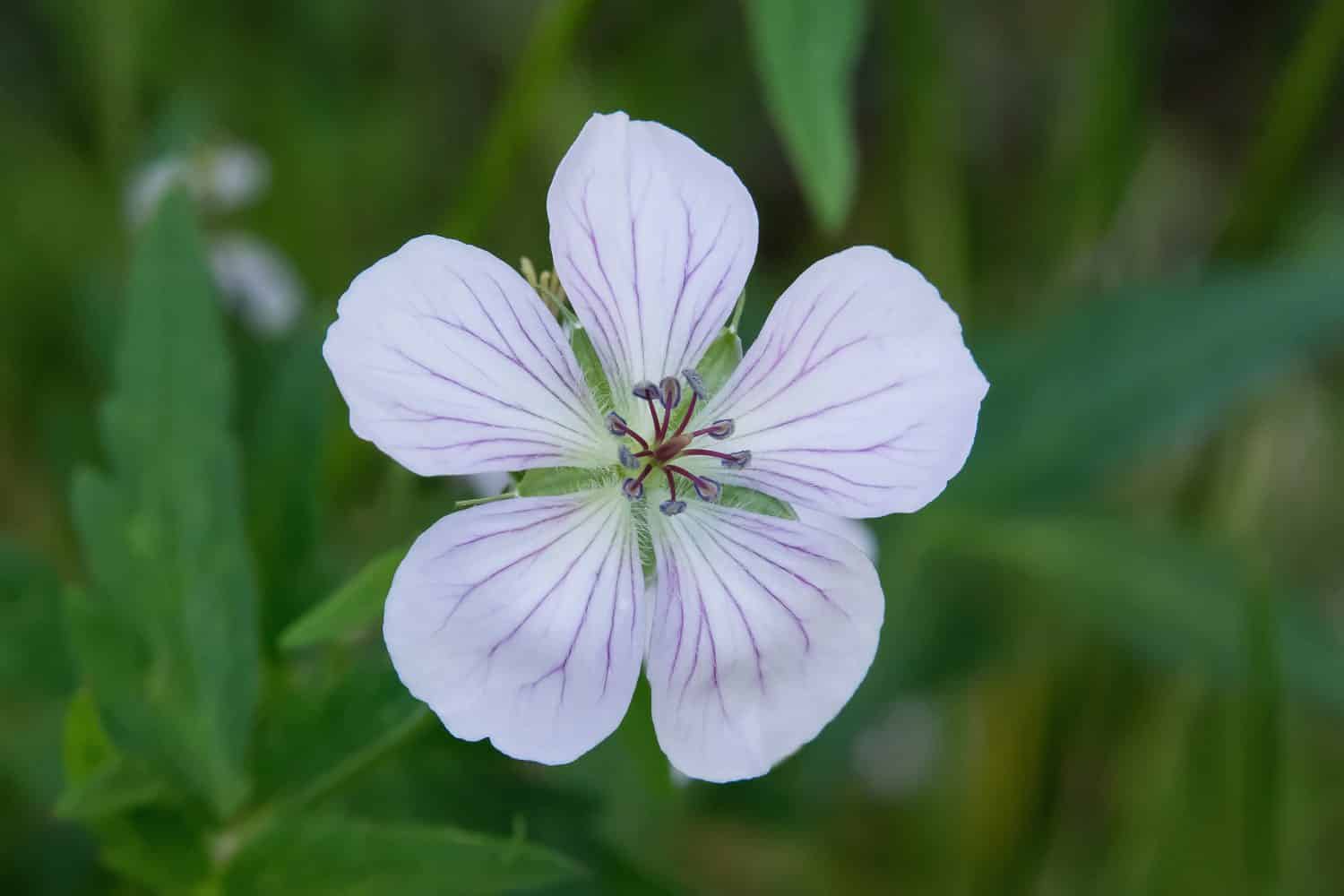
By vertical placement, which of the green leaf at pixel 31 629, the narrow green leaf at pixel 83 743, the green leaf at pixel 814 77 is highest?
the green leaf at pixel 814 77

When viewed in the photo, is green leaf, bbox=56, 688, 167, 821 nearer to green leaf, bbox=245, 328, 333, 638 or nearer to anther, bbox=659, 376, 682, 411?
green leaf, bbox=245, 328, 333, 638

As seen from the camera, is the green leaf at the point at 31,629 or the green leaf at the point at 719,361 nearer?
the green leaf at the point at 719,361

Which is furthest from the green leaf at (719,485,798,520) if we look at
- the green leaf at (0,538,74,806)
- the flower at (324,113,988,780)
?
the green leaf at (0,538,74,806)

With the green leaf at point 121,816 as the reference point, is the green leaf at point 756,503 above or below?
above

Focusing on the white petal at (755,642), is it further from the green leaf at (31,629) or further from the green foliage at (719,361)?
the green leaf at (31,629)

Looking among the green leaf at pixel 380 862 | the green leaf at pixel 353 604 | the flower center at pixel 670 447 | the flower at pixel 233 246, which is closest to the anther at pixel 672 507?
the flower center at pixel 670 447

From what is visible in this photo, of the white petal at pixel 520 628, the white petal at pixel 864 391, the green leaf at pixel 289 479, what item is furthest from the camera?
the green leaf at pixel 289 479

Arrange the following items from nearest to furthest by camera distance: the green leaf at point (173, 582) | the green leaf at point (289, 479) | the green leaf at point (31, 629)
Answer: the green leaf at point (173, 582) < the green leaf at point (289, 479) < the green leaf at point (31, 629)

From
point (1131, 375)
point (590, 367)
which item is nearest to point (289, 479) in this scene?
point (590, 367)
